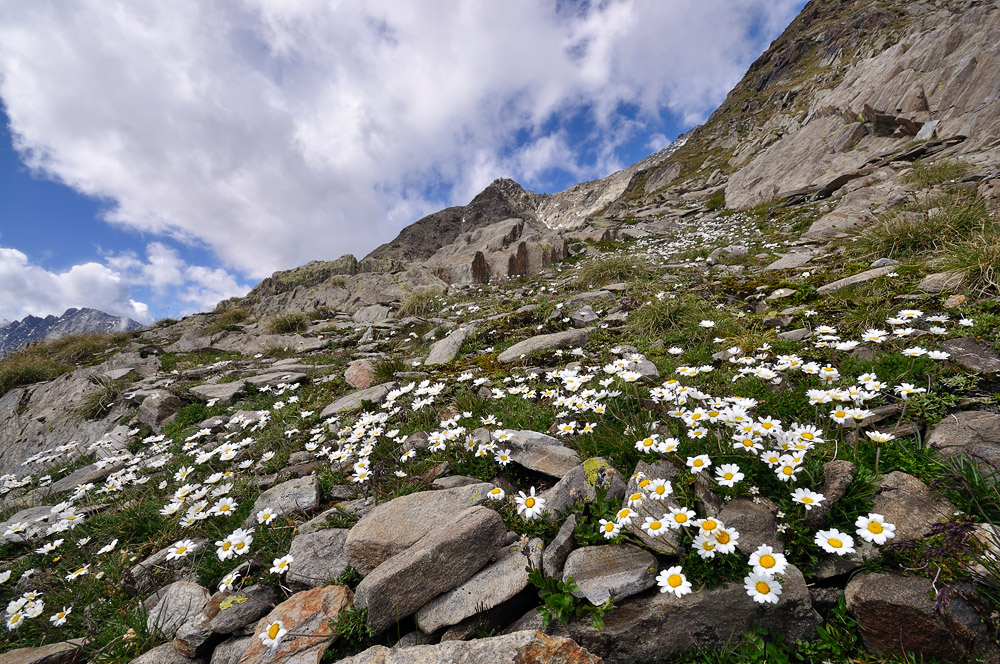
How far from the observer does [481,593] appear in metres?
2.24

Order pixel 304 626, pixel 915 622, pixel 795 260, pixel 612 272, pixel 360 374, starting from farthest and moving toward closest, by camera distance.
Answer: pixel 612 272 → pixel 795 260 → pixel 360 374 → pixel 304 626 → pixel 915 622

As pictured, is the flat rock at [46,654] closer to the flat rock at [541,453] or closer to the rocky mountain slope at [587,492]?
the rocky mountain slope at [587,492]

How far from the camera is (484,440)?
3.89 metres

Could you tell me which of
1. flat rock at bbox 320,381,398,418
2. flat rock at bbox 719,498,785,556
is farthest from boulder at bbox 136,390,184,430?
flat rock at bbox 719,498,785,556

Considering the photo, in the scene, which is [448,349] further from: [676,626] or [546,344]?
[676,626]

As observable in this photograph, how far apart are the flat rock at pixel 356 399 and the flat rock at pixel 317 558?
110 inches

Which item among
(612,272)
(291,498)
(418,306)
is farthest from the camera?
(418,306)

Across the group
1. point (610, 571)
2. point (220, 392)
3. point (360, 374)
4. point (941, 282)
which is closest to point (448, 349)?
point (360, 374)

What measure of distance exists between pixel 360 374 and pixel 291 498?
3680 millimetres

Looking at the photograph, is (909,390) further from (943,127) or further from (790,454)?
(943,127)

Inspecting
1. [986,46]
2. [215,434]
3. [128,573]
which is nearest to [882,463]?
[128,573]

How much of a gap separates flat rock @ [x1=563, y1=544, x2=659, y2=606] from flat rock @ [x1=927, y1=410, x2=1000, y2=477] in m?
1.95

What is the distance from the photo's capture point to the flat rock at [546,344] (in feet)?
21.2

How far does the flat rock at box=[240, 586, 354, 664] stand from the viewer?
217 centimetres
